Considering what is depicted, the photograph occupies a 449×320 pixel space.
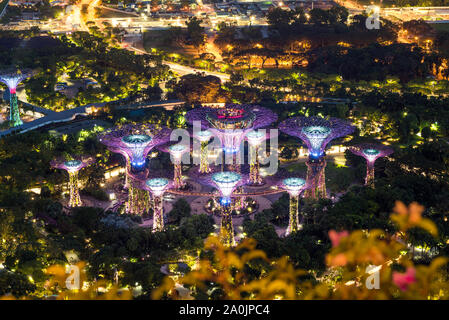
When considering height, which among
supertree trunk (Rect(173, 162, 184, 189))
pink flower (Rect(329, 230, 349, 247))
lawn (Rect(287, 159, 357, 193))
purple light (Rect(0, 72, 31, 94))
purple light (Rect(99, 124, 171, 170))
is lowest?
lawn (Rect(287, 159, 357, 193))

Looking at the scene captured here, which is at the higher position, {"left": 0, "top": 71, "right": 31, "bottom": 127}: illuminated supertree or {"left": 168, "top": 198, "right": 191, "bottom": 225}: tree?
{"left": 0, "top": 71, "right": 31, "bottom": 127}: illuminated supertree

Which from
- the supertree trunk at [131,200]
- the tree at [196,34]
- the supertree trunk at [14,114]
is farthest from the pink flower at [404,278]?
the tree at [196,34]

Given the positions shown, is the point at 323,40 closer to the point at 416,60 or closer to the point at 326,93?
the point at 416,60

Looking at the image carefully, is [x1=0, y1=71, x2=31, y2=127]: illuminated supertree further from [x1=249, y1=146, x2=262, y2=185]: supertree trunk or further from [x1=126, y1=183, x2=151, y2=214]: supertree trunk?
[x1=249, y1=146, x2=262, y2=185]: supertree trunk

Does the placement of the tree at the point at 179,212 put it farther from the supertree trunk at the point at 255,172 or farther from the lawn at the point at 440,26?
the lawn at the point at 440,26

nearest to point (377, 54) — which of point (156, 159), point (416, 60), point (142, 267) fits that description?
point (416, 60)

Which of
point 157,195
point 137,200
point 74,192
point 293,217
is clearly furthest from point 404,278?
point 74,192

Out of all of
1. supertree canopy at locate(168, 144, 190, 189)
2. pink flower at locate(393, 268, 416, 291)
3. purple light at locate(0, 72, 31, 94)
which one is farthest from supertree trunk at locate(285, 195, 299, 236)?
purple light at locate(0, 72, 31, 94)
